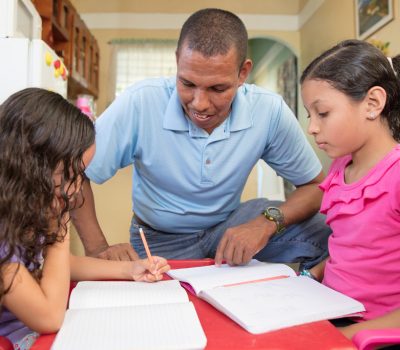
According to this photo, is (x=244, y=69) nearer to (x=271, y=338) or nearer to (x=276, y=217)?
(x=276, y=217)

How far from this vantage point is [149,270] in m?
0.91

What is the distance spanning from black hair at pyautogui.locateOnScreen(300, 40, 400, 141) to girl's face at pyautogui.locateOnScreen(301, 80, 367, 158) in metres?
0.02

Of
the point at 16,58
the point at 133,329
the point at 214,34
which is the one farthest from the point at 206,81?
the point at 16,58

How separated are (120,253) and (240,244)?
0.30m

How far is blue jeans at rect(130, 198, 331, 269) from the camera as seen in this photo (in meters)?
1.37

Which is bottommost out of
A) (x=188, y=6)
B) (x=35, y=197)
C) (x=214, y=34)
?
(x=35, y=197)

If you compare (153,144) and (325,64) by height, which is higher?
(325,64)

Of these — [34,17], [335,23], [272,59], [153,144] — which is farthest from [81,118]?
[272,59]

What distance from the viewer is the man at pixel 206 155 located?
1.21 metres

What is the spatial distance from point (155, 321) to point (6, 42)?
4.79ft

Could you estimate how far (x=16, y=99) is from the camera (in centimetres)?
80

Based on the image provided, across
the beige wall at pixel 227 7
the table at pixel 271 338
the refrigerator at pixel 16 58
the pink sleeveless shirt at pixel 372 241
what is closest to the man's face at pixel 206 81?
the pink sleeveless shirt at pixel 372 241

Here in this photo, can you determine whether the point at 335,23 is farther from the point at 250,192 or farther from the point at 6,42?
the point at 6,42

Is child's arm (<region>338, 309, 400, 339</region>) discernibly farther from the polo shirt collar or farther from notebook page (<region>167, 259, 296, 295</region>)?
the polo shirt collar
